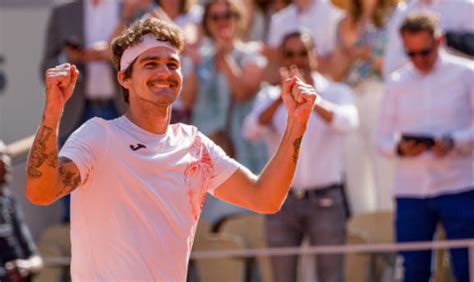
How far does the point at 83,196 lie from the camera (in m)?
4.90

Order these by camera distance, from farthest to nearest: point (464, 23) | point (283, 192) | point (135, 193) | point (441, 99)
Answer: point (464, 23), point (441, 99), point (283, 192), point (135, 193)

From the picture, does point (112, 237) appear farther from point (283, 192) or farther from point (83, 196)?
point (283, 192)

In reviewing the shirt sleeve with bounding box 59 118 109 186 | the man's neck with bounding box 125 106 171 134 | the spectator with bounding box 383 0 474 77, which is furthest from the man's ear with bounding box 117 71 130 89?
the spectator with bounding box 383 0 474 77

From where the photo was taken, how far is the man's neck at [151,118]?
506 centimetres

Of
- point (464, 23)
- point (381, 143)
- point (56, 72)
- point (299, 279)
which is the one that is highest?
point (56, 72)

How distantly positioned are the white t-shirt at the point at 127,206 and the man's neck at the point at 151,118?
0.09ft

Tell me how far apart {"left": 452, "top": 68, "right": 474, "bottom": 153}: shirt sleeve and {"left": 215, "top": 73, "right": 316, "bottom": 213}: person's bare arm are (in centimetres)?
310

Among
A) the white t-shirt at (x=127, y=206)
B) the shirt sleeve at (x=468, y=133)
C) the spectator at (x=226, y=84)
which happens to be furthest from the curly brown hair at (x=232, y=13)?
the white t-shirt at (x=127, y=206)

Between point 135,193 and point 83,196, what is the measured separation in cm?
20

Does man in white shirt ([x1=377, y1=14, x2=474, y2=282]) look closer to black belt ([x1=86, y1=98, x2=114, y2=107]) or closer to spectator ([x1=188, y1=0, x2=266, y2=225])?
spectator ([x1=188, y1=0, x2=266, y2=225])

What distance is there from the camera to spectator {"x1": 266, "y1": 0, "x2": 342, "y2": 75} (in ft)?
31.5

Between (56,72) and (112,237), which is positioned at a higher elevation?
(56,72)

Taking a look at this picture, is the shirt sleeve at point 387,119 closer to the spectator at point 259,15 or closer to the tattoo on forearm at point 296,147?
the spectator at point 259,15

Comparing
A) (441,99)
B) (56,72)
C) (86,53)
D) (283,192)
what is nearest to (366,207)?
(441,99)
